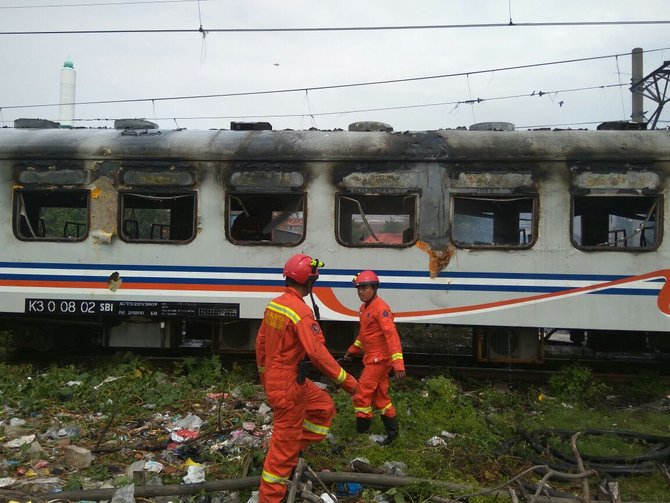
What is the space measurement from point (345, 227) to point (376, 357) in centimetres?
260

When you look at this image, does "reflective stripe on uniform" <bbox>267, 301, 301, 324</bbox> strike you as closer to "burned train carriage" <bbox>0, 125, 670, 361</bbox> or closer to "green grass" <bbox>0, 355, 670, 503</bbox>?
"green grass" <bbox>0, 355, 670, 503</bbox>

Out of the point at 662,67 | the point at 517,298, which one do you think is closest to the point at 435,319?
the point at 517,298

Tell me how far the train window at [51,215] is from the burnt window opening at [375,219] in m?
3.59

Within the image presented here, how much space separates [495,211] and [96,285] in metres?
5.51

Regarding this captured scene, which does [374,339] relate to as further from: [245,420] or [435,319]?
[435,319]

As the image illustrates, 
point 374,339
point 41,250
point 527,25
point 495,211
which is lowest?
point 374,339

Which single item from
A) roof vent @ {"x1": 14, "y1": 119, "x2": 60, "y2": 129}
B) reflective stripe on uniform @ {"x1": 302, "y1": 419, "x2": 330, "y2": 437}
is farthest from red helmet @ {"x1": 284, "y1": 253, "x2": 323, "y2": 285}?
roof vent @ {"x1": 14, "y1": 119, "x2": 60, "y2": 129}

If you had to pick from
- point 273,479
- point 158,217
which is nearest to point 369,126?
point 158,217

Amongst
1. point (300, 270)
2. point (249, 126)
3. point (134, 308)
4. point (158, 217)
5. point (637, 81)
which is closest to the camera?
point (300, 270)

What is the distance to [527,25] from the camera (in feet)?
30.5

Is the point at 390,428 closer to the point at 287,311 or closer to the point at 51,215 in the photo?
the point at 287,311

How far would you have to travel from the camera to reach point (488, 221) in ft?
24.6

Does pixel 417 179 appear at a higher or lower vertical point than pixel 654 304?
higher

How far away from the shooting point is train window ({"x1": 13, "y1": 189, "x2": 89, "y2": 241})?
25.8 feet
